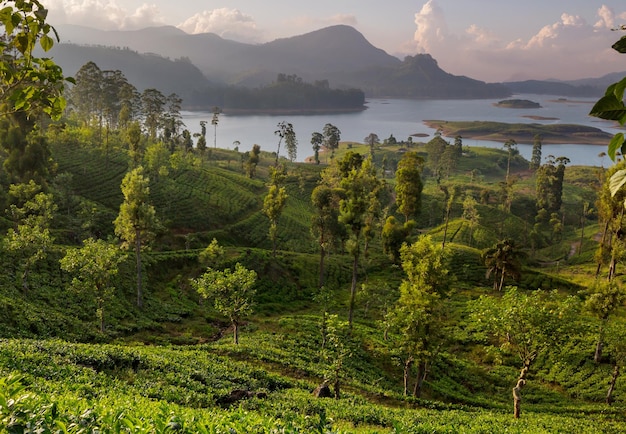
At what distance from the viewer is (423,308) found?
1120 inches

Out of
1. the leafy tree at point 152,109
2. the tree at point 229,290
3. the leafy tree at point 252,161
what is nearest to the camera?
the tree at point 229,290

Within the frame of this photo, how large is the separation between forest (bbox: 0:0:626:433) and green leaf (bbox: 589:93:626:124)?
20 millimetres

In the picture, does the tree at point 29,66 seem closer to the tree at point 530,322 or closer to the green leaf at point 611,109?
the green leaf at point 611,109

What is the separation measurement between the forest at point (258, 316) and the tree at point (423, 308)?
15 centimetres

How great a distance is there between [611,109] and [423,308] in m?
27.0

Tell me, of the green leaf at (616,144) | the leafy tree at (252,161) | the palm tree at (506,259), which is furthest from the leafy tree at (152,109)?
the green leaf at (616,144)

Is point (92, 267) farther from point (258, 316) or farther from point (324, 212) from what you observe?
point (324, 212)

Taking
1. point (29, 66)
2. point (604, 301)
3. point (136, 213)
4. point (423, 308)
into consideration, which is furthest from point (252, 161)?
point (29, 66)

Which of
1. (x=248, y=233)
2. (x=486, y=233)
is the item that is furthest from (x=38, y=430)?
(x=486, y=233)

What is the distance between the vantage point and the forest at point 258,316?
906 centimetres


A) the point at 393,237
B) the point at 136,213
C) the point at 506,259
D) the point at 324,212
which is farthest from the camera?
the point at 393,237

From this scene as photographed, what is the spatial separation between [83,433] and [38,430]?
0.61 meters

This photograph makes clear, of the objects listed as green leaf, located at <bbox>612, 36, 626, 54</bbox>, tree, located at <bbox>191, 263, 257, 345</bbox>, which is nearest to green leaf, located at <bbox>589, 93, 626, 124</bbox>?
green leaf, located at <bbox>612, 36, 626, 54</bbox>

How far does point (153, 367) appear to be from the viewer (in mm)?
19891
